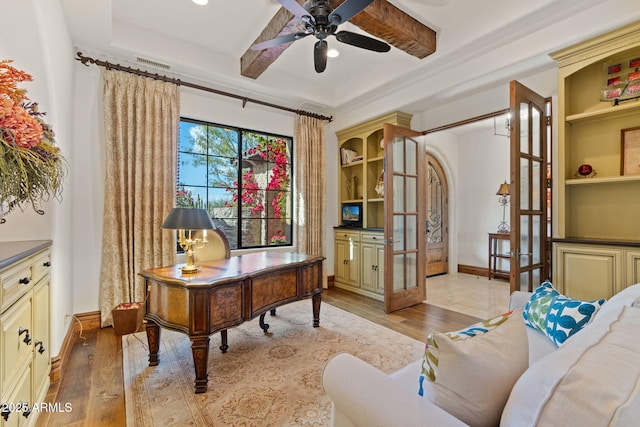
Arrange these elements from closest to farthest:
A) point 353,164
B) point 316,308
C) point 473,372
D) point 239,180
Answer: point 473,372 → point 316,308 → point 239,180 → point 353,164

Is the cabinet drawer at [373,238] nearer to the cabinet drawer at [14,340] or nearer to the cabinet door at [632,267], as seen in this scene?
the cabinet door at [632,267]

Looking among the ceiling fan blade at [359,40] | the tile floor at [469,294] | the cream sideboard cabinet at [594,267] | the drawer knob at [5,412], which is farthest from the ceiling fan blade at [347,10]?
the tile floor at [469,294]

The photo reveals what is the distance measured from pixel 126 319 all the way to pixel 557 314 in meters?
3.53

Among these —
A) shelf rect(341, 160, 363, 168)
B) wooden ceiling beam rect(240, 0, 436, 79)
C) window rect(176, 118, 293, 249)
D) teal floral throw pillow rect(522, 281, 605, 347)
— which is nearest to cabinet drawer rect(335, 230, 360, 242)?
window rect(176, 118, 293, 249)

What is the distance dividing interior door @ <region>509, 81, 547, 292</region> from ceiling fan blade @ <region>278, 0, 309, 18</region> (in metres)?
1.82

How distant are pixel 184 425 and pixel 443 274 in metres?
5.41

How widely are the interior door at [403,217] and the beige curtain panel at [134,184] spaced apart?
8.49 ft

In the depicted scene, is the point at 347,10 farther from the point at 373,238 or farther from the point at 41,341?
the point at 373,238

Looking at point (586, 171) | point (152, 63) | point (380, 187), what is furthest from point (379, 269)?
point (152, 63)

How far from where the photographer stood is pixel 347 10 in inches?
76.6

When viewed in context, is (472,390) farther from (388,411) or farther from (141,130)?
(141,130)

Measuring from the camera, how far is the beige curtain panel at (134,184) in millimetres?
3117

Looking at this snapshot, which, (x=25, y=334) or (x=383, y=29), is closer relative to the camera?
(x=25, y=334)

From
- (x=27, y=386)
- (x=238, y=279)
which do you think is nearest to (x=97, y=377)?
(x=27, y=386)
